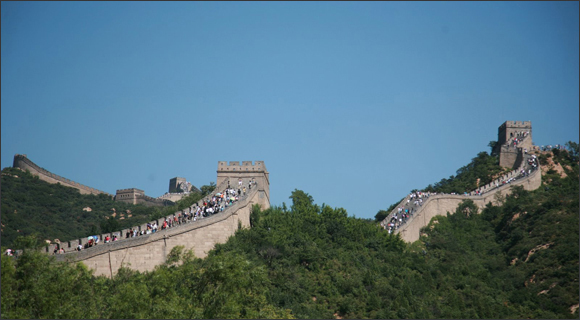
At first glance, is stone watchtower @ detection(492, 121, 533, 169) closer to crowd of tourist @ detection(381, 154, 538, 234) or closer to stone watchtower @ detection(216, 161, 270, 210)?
crowd of tourist @ detection(381, 154, 538, 234)

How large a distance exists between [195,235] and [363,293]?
944 cm

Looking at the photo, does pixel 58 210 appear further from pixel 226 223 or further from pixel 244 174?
pixel 226 223

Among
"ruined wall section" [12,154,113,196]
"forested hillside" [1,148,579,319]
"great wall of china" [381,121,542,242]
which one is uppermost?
"ruined wall section" [12,154,113,196]

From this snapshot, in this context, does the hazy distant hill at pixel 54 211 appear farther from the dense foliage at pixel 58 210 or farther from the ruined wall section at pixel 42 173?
the ruined wall section at pixel 42 173

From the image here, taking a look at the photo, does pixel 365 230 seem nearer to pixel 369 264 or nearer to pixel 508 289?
pixel 369 264

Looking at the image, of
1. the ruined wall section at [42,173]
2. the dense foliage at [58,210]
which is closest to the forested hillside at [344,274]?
the dense foliage at [58,210]

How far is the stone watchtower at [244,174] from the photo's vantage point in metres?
58.8

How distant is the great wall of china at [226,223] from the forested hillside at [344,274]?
751 mm

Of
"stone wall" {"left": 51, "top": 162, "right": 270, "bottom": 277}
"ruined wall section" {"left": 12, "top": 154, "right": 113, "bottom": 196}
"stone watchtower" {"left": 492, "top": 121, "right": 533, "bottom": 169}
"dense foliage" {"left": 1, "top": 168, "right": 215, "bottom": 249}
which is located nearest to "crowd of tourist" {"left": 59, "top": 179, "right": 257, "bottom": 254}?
"stone wall" {"left": 51, "top": 162, "right": 270, "bottom": 277}

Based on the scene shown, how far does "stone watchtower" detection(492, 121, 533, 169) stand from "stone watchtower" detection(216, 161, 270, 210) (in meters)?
26.4

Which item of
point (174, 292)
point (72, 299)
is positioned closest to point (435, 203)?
point (174, 292)

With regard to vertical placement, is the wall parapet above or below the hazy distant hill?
below

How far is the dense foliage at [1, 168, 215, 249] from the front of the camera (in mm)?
61500

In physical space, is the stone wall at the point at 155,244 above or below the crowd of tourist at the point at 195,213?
below
